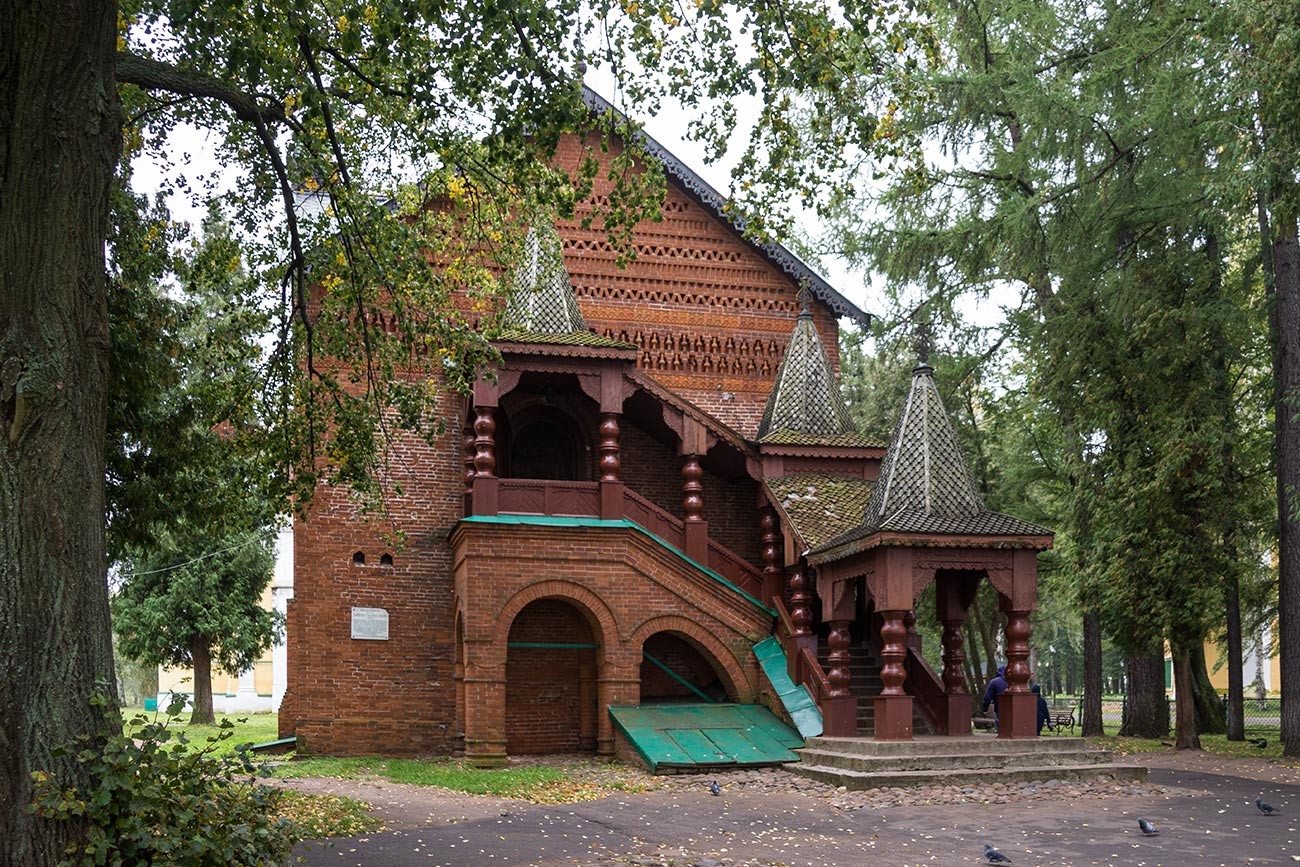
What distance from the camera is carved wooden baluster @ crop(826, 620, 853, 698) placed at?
17312 millimetres

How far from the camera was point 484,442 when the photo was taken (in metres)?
19.2

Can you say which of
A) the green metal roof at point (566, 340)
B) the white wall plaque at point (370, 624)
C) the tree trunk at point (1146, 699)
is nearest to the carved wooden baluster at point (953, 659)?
the green metal roof at point (566, 340)

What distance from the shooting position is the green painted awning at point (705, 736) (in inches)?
658

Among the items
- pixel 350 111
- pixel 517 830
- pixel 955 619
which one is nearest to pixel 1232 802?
pixel 955 619

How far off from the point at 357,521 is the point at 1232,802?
42.0ft

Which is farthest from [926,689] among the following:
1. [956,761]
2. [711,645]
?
[711,645]

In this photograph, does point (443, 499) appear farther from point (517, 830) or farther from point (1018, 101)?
point (1018, 101)

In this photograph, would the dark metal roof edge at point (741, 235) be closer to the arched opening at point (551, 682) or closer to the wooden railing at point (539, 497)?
the wooden railing at point (539, 497)

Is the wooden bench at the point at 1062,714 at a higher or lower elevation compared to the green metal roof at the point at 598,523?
lower

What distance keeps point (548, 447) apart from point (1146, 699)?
12.2m

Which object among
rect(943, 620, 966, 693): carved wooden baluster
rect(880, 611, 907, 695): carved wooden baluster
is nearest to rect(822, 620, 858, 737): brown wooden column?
rect(880, 611, 907, 695): carved wooden baluster

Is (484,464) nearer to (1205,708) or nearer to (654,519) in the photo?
(654,519)

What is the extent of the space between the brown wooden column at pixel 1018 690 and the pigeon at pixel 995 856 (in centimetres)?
660

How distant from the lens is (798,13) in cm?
1115
